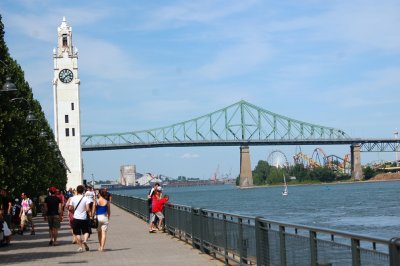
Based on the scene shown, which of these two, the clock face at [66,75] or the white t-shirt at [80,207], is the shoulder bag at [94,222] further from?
the clock face at [66,75]

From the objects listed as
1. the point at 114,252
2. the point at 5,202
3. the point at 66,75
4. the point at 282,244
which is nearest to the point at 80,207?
the point at 114,252

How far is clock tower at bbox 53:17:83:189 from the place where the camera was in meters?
113

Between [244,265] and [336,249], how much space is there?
548 centimetres

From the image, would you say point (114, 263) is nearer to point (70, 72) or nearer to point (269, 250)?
point (269, 250)

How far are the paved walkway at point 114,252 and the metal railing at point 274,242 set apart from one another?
0.46 metres

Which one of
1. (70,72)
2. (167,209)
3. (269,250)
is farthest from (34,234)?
(70,72)

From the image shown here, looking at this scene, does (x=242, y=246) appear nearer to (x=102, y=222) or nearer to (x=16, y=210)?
(x=102, y=222)

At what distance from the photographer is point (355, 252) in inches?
324

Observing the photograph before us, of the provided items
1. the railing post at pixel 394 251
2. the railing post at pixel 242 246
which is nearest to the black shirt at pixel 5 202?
the railing post at pixel 242 246

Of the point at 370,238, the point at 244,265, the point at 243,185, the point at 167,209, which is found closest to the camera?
the point at 370,238

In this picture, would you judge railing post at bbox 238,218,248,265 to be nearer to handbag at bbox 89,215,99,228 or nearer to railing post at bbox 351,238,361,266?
railing post at bbox 351,238,361,266

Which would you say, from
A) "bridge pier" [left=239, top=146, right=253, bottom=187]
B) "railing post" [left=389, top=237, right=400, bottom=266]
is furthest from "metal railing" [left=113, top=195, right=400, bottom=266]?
"bridge pier" [left=239, top=146, right=253, bottom=187]

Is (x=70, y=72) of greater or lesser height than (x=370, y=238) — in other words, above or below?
above

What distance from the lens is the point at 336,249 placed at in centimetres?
895
